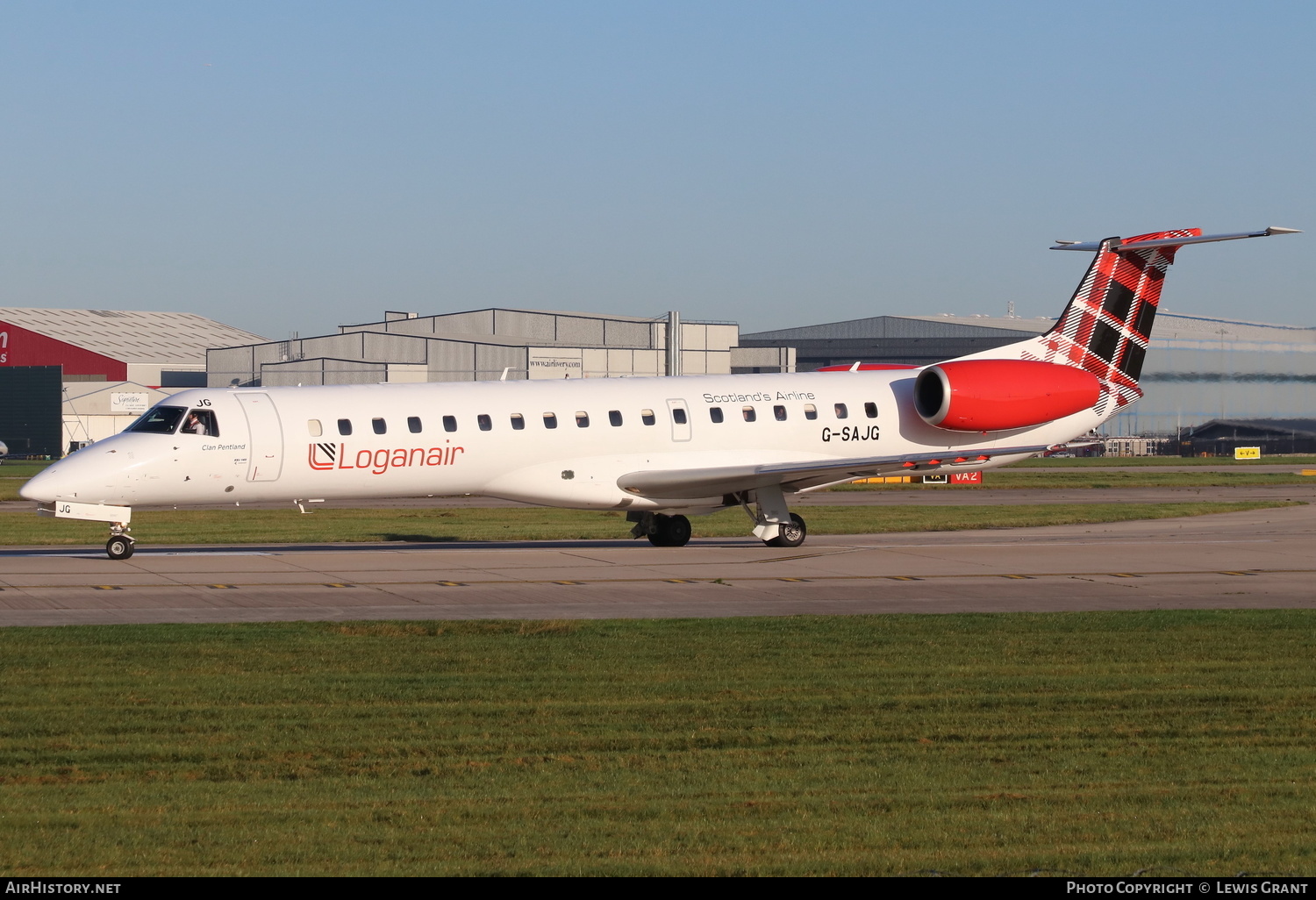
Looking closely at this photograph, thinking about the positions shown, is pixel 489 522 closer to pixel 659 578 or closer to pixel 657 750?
pixel 659 578

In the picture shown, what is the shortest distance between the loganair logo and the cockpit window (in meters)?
2.46

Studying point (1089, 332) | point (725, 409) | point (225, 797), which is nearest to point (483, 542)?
point (725, 409)

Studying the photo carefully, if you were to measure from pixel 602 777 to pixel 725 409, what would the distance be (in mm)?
19280

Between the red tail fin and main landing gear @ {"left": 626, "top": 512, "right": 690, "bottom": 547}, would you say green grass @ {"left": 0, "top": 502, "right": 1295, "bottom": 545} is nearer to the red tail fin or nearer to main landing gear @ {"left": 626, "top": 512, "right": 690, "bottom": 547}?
main landing gear @ {"left": 626, "top": 512, "right": 690, "bottom": 547}

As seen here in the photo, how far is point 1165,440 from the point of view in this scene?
84438 millimetres

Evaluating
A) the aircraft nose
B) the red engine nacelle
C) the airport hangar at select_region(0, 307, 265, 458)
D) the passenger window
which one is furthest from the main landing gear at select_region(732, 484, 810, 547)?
the airport hangar at select_region(0, 307, 265, 458)

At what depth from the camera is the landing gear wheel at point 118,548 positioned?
25594 millimetres

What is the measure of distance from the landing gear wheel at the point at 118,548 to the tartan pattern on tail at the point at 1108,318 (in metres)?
18.7

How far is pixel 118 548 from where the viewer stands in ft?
84.0

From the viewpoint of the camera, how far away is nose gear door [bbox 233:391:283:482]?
25.7 m

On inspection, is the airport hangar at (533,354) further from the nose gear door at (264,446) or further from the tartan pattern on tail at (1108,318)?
the nose gear door at (264,446)

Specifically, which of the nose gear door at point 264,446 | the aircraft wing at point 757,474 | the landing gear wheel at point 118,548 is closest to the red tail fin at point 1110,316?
the aircraft wing at point 757,474

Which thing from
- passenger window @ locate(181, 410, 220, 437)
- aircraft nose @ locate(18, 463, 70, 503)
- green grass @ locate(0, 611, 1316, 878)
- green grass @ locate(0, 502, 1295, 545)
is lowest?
green grass @ locate(0, 502, 1295, 545)
